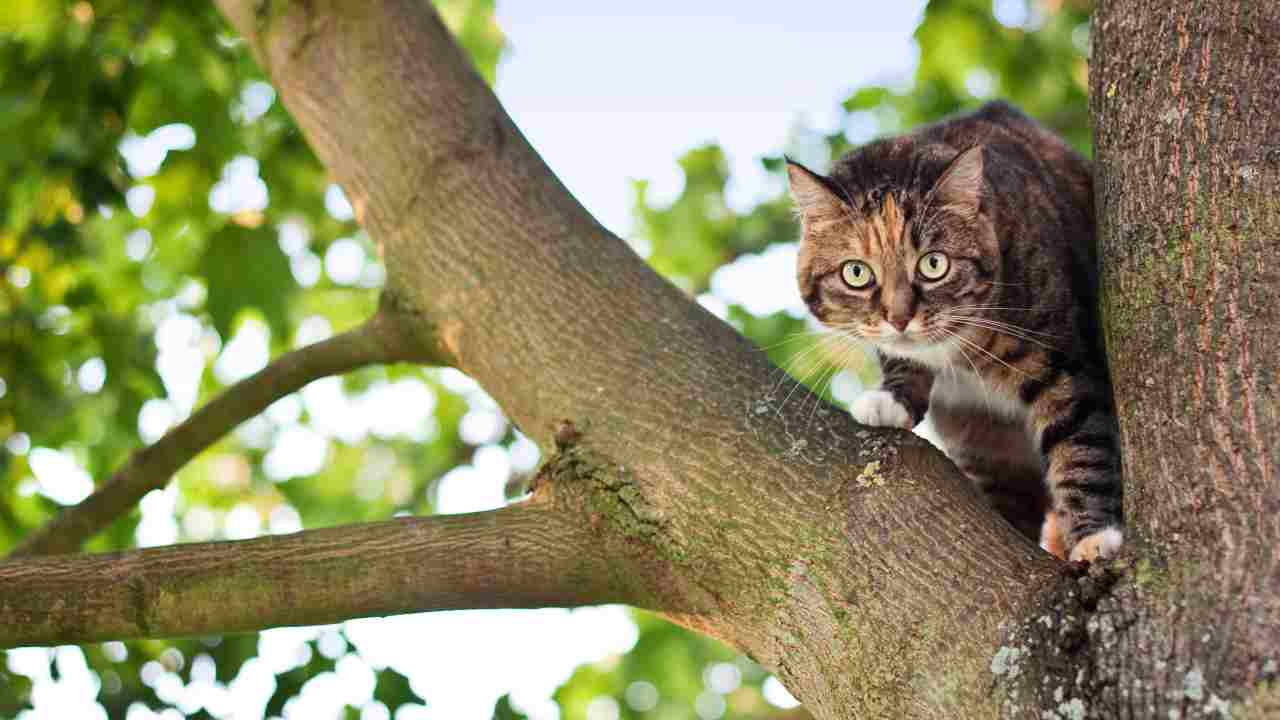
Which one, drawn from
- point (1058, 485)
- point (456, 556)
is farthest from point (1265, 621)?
point (456, 556)

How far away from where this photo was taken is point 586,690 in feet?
18.7

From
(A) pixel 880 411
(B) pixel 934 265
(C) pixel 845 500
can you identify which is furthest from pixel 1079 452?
(C) pixel 845 500

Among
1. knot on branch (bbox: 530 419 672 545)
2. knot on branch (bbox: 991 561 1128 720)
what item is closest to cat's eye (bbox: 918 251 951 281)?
knot on branch (bbox: 530 419 672 545)

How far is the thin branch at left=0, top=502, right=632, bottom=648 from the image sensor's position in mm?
2381

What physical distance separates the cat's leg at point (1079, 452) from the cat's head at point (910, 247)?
0.30 metres

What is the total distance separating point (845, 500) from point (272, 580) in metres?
1.18

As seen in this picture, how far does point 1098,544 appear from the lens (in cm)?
259

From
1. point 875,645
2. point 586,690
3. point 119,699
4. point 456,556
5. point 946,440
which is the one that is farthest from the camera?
point 586,690

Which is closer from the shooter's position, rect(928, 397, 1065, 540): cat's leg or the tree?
the tree

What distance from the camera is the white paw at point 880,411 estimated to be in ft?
10.1

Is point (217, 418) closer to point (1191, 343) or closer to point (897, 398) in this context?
point (897, 398)

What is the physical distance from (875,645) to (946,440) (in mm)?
1673

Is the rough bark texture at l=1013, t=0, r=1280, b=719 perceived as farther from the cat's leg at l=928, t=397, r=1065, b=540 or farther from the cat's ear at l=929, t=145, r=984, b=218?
the cat's leg at l=928, t=397, r=1065, b=540

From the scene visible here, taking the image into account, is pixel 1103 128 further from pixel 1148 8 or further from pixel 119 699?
pixel 119 699
